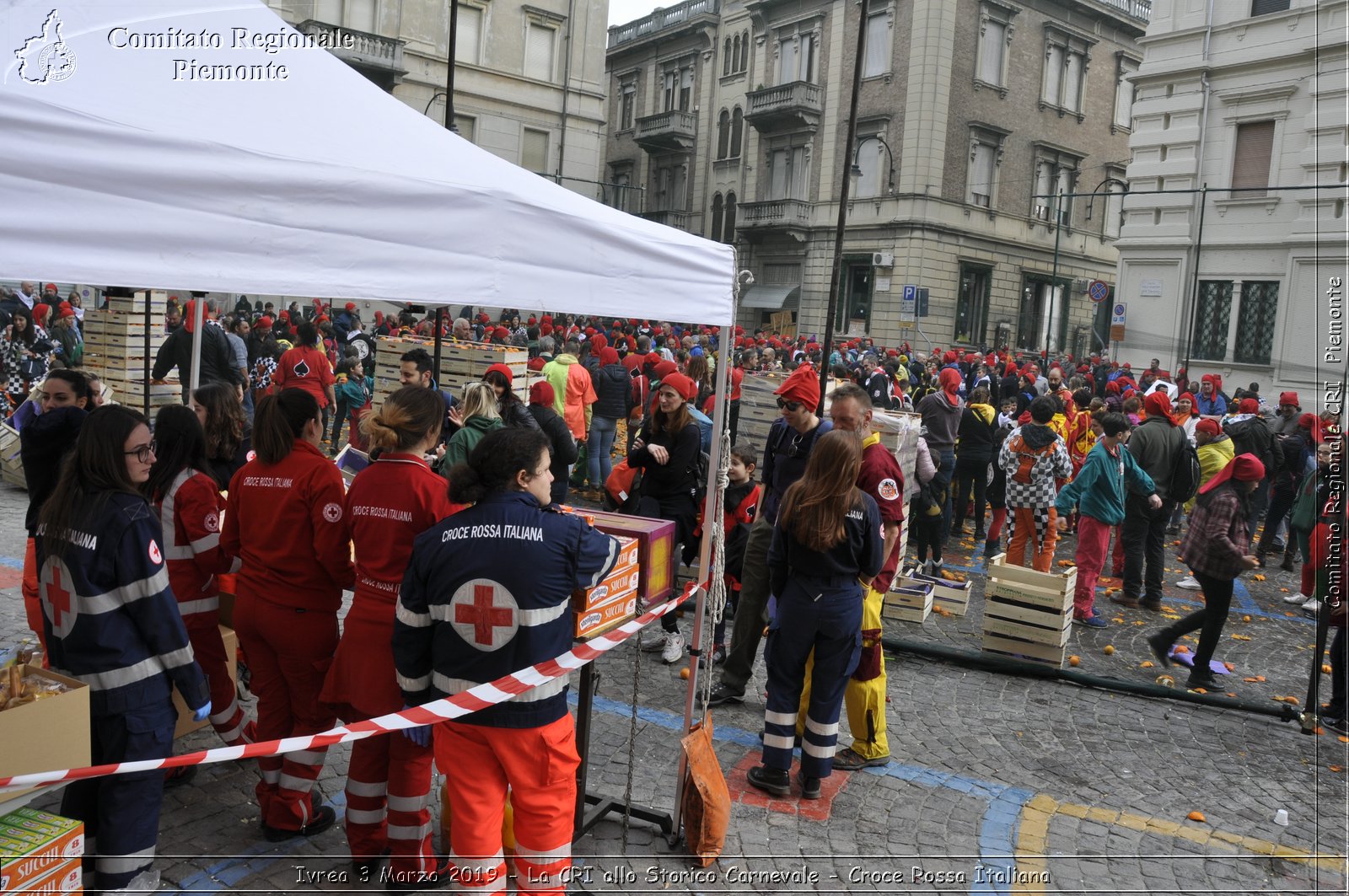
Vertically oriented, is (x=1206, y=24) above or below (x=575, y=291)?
above

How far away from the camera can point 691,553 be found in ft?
24.0

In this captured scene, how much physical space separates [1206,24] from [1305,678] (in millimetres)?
23744

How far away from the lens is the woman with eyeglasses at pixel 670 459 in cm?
654

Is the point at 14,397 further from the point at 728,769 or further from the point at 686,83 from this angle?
the point at 686,83

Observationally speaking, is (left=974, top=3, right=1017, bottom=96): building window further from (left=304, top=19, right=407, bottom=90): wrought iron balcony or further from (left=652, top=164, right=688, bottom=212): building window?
(left=304, top=19, right=407, bottom=90): wrought iron balcony

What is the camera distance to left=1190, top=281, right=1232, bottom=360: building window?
83.6 feet

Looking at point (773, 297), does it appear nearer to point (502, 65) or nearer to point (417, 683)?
point (502, 65)

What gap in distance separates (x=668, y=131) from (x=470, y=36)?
12.1m

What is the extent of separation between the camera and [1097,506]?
28.8ft

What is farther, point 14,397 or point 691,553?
point 14,397

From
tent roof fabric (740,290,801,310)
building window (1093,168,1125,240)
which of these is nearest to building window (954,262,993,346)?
tent roof fabric (740,290,801,310)

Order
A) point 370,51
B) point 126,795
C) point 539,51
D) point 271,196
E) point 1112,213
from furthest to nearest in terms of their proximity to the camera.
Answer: point 1112,213
point 539,51
point 370,51
point 126,795
point 271,196

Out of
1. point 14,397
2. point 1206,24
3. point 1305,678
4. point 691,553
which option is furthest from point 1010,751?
point 1206,24

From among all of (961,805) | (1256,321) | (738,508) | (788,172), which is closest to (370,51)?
(788,172)
